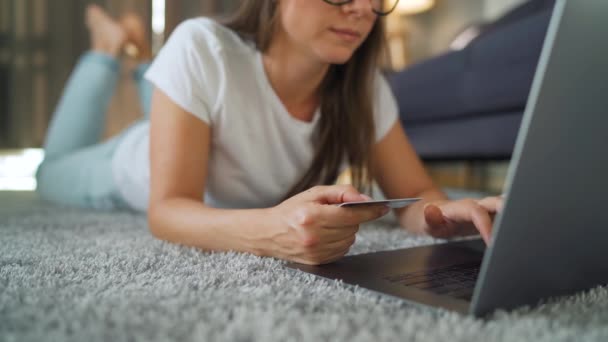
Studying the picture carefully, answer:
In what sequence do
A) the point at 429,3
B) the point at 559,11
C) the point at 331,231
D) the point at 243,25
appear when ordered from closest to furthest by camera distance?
the point at 559,11, the point at 331,231, the point at 243,25, the point at 429,3

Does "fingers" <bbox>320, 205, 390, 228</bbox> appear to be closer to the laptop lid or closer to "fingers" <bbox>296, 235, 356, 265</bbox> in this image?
"fingers" <bbox>296, 235, 356, 265</bbox>

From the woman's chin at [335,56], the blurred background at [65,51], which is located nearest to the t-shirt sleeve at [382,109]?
the woman's chin at [335,56]

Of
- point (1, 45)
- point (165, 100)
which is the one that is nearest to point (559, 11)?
point (165, 100)

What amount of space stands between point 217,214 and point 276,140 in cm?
31

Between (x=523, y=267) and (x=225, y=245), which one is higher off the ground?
(x=523, y=267)

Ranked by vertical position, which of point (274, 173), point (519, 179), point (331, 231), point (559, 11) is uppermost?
point (559, 11)

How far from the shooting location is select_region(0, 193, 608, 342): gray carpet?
1.12ft

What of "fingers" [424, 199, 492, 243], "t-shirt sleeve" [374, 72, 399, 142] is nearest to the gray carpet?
"fingers" [424, 199, 492, 243]

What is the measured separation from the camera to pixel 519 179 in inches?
13.3

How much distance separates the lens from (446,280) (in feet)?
1.55

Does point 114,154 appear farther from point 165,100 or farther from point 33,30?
point 33,30

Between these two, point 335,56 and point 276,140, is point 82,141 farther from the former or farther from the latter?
point 335,56

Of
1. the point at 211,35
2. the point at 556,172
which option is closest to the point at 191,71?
the point at 211,35

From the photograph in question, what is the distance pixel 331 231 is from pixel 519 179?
22 centimetres
